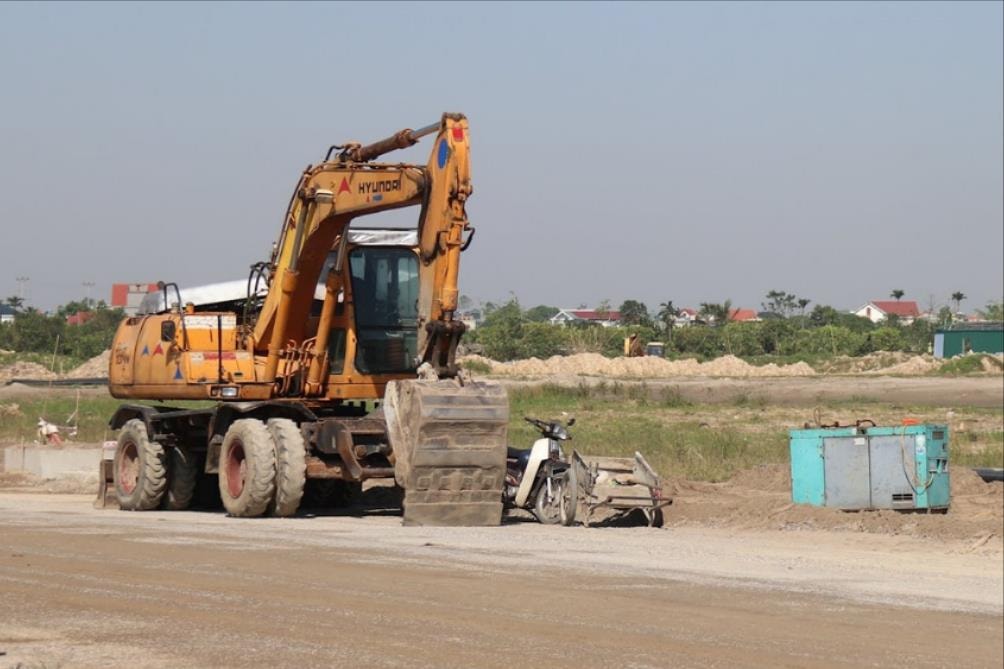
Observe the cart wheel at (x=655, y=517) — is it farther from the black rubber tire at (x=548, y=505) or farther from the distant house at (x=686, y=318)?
the distant house at (x=686, y=318)

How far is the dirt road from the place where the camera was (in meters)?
10.7

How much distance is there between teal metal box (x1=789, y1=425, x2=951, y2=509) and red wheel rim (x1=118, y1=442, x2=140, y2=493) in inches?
353

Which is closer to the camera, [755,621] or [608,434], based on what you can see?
[755,621]

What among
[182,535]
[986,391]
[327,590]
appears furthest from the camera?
[986,391]

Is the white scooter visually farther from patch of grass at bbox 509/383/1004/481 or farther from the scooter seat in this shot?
patch of grass at bbox 509/383/1004/481

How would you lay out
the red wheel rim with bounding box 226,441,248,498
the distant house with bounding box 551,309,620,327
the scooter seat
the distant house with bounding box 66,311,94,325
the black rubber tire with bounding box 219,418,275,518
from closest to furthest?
the black rubber tire with bounding box 219,418,275,518, the scooter seat, the red wheel rim with bounding box 226,441,248,498, the distant house with bounding box 66,311,94,325, the distant house with bounding box 551,309,620,327

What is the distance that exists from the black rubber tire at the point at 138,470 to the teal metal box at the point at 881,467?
27.7ft

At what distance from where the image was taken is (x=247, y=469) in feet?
65.8

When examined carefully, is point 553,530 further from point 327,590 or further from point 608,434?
point 608,434

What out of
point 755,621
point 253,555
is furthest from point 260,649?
point 253,555

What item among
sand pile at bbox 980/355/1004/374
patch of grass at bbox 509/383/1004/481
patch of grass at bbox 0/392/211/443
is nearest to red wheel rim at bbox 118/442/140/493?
patch of grass at bbox 509/383/1004/481

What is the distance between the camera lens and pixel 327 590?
1311 centimetres

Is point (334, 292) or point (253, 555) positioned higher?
point (334, 292)

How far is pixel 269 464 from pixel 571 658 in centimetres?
993
